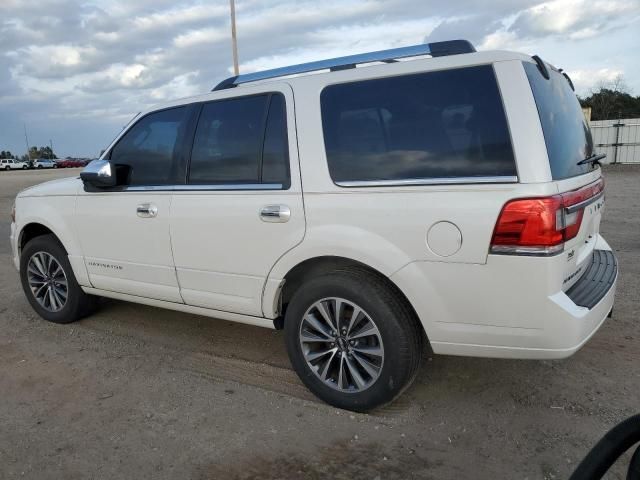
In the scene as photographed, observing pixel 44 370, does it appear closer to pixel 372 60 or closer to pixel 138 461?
pixel 138 461

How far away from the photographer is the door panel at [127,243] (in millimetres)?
3865

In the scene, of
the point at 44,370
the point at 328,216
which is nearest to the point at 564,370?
the point at 328,216

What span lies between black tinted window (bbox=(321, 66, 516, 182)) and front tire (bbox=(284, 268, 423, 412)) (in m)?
0.65

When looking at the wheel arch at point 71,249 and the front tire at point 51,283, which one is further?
the front tire at point 51,283

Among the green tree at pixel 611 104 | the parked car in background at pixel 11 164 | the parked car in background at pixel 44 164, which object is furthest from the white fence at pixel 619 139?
the parked car in background at pixel 44 164

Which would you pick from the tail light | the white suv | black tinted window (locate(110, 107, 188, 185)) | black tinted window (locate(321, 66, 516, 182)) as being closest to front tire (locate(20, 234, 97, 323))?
the white suv

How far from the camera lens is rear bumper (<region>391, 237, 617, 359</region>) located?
2.60 m

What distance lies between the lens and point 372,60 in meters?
3.27

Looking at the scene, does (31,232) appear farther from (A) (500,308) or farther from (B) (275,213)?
(A) (500,308)

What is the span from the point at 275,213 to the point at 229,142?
680 mm

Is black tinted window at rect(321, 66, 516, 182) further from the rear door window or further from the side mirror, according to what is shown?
the side mirror

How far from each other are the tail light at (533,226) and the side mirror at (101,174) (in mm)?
2821

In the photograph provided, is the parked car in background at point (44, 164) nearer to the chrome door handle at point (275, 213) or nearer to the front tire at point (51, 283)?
the front tire at point (51, 283)

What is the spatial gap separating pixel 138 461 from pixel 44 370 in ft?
5.20
